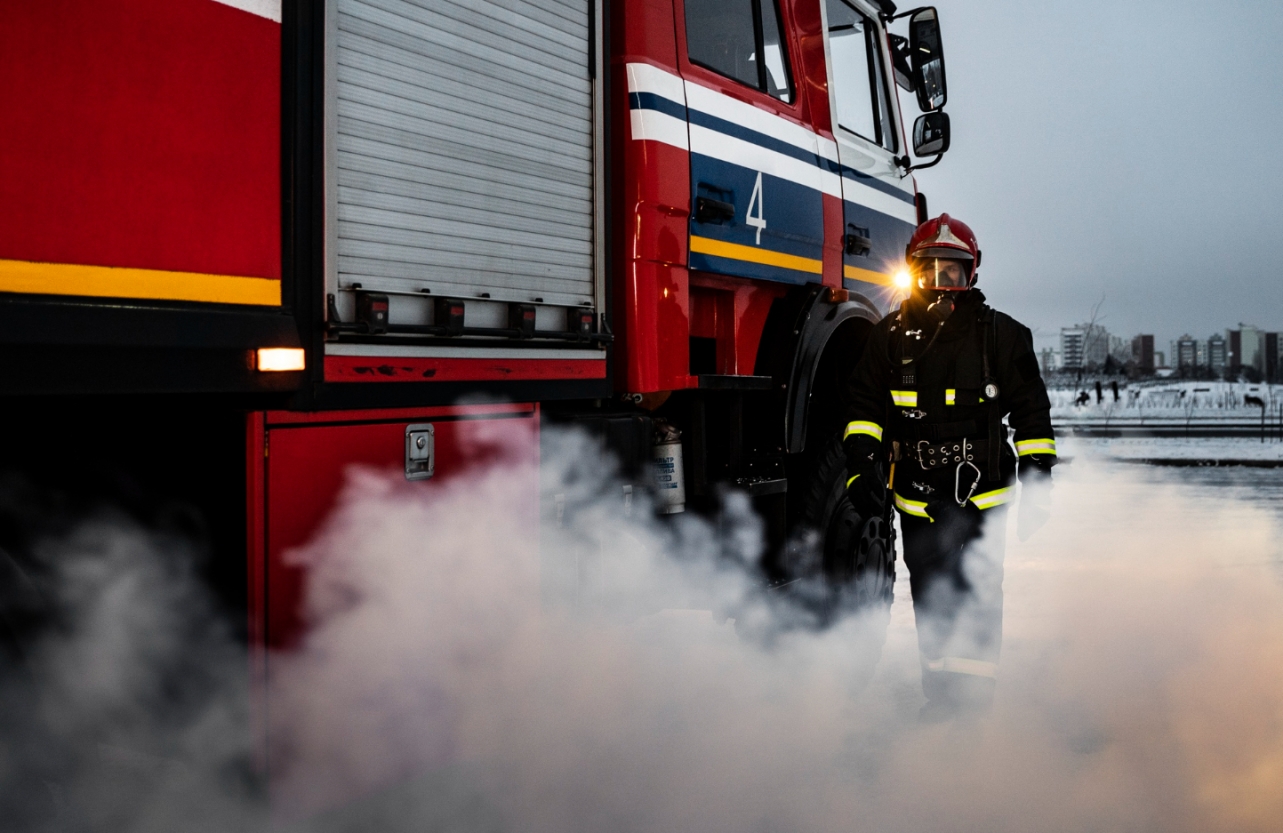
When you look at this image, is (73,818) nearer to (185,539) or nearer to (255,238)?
(185,539)

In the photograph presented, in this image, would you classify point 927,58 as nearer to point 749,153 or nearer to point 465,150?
point 749,153

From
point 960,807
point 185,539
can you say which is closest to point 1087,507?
point 960,807

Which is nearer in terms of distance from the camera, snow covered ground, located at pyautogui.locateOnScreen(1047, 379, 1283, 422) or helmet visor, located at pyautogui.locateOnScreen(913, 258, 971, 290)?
helmet visor, located at pyautogui.locateOnScreen(913, 258, 971, 290)

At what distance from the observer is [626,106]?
149 inches

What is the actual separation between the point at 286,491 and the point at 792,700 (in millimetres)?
2385

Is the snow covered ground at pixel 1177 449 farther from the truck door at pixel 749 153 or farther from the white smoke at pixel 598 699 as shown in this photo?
the truck door at pixel 749 153

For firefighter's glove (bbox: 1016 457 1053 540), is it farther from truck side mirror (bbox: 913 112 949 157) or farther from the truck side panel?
the truck side panel

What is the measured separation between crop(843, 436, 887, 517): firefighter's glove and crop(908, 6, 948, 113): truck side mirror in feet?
6.13

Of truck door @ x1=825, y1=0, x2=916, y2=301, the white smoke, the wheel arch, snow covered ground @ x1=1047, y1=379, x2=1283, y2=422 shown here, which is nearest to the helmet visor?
the wheel arch

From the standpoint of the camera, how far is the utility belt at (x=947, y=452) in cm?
408

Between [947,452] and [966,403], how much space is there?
7.5 inches

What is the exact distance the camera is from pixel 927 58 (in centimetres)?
511

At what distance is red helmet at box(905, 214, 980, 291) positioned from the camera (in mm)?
4121

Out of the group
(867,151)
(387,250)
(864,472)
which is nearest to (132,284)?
(387,250)
